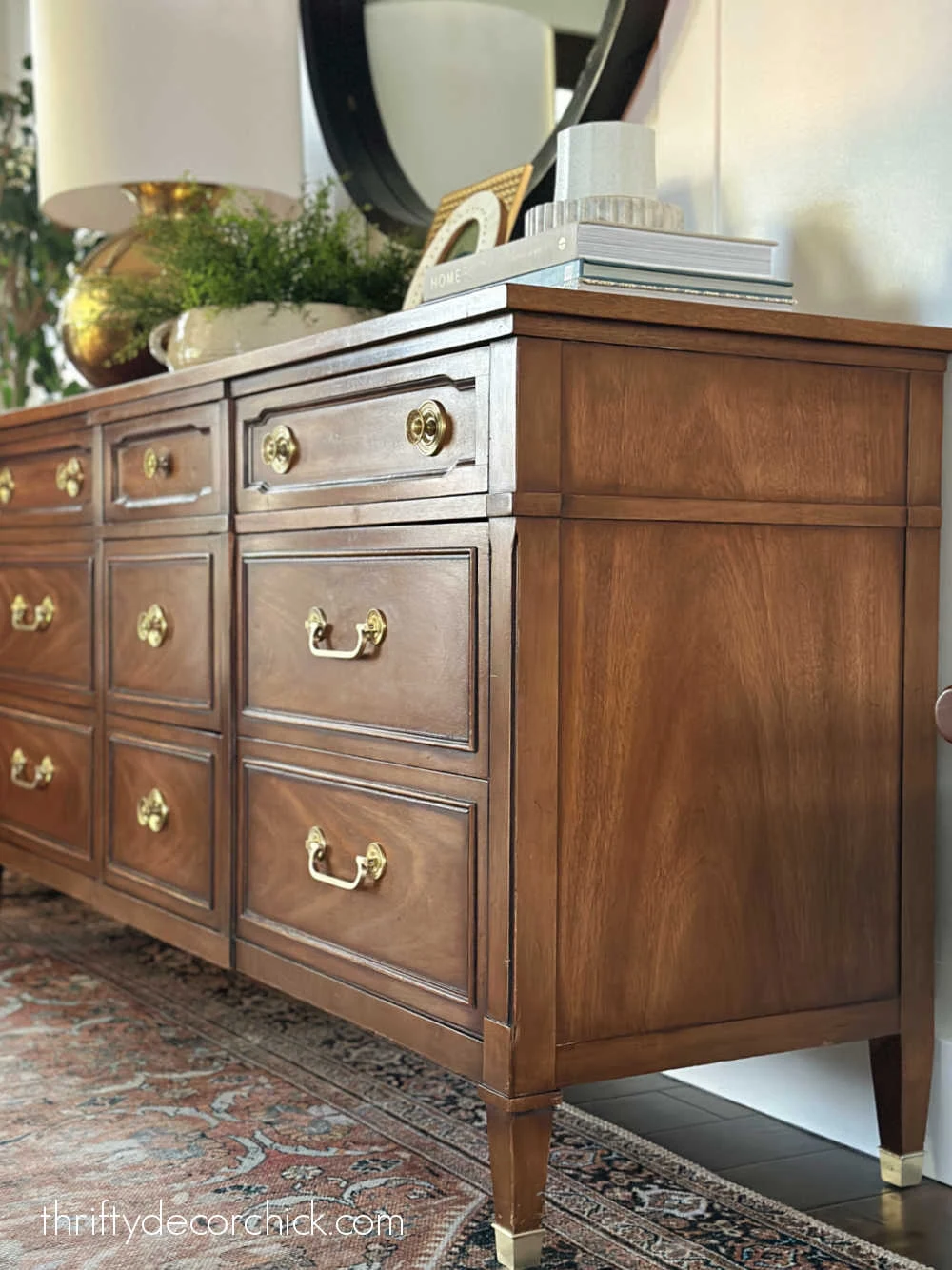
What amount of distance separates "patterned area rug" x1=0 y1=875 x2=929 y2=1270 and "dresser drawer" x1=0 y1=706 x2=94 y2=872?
0.27 m

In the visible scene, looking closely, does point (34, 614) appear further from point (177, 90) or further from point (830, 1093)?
point (830, 1093)

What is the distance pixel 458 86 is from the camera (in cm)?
240

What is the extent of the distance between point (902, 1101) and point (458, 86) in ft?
5.38

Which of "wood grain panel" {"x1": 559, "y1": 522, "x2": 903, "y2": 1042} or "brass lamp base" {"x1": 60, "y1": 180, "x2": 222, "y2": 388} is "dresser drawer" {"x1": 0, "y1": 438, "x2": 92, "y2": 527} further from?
"wood grain panel" {"x1": 559, "y1": 522, "x2": 903, "y2": 1042}

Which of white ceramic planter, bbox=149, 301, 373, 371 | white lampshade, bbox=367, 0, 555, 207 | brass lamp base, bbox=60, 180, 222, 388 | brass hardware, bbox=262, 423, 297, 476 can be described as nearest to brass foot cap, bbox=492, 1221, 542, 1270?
brass hardware, bbox=262, 423, 297, 476

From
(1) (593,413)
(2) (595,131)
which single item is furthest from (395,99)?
(1) (593,413)

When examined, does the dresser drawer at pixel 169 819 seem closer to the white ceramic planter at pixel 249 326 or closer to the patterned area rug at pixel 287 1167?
the patterned area rug at pixel 287 1167

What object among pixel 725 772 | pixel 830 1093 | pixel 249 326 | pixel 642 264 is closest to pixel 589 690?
pixel 725 772

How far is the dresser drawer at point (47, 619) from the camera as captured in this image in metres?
2.33

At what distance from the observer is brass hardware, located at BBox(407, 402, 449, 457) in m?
1.46

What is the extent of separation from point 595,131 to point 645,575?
0.58 meters

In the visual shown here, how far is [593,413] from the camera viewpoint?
1397mm

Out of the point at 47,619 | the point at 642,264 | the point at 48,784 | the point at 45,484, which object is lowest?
the point at 48,784

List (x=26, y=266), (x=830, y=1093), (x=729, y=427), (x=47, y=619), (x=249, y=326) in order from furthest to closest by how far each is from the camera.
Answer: (x=26, y=266)
(x=47, y=619)
(x=249, y=326)
(x=830, y=1093)
(x=729, y=427)
